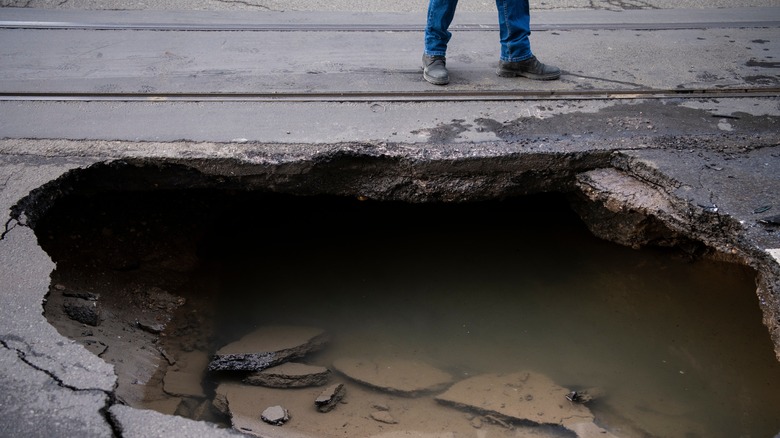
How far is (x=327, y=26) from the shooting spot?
5.69m

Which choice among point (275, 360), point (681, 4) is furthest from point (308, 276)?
point (681, 4)

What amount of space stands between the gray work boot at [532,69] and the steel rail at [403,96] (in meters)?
0.24

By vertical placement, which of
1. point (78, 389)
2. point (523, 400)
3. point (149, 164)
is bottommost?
point (523, 400)

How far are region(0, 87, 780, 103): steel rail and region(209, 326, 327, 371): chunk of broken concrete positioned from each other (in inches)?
57.8

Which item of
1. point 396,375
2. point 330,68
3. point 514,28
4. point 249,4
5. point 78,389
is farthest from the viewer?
point 249,4

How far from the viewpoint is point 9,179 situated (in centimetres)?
337

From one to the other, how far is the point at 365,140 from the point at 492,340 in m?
1.53

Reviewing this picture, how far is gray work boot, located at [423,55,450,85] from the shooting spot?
4.48 metres

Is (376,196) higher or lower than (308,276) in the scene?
higher

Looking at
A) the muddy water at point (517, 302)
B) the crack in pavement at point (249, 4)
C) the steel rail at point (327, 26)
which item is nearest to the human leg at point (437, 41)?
the muddy water at point (517, 302)

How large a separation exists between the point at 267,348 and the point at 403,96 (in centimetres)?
181

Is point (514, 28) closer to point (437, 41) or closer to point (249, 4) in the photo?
point (437, 41)

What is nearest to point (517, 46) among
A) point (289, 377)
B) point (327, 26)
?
point (327, 26)

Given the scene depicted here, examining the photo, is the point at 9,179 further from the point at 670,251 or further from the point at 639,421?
the point at 670,251
